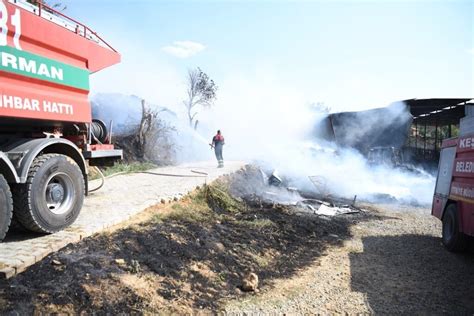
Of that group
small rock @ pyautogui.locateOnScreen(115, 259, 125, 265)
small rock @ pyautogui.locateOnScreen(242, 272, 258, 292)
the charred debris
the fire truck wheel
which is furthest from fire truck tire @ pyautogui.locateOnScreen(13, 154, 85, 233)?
the fire truck wheel

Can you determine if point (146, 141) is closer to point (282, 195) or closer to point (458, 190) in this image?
point (282, 195)

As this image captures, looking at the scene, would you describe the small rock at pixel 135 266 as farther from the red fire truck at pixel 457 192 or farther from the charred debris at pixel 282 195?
the charred debris at pixel 282 195

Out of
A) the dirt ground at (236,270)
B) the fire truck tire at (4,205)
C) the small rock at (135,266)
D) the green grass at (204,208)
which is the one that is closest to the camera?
the dirt ground at (236,270)

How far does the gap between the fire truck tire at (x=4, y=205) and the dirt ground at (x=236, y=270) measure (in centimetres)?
64

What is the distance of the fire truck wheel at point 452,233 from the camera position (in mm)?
6879

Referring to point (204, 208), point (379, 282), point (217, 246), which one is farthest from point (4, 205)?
point (379, 282)

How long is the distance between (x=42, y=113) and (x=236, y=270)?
10.3 feet

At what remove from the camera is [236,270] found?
524cm

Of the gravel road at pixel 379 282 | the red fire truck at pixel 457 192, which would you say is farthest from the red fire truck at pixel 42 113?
the red fire truck at pixel 457 192

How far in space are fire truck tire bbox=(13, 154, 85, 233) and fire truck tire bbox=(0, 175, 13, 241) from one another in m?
0.28

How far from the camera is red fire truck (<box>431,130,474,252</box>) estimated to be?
21.3ft

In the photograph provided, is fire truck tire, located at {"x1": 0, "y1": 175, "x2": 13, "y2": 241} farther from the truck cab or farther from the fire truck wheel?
the fire truck wheel

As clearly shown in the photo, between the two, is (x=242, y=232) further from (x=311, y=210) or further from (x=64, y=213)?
(x=311, y=210)

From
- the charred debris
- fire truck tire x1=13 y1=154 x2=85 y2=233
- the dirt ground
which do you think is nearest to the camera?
the dirt ground
